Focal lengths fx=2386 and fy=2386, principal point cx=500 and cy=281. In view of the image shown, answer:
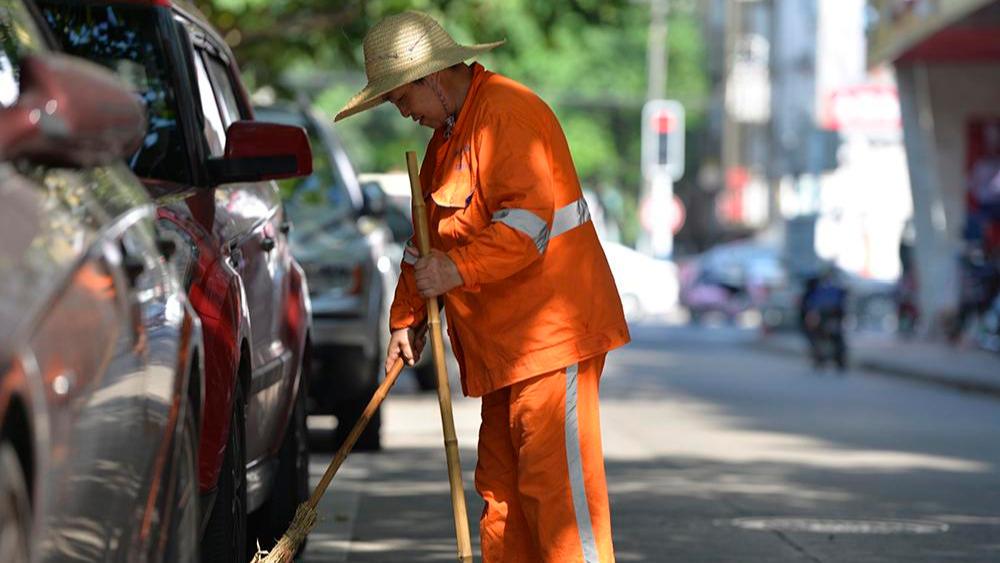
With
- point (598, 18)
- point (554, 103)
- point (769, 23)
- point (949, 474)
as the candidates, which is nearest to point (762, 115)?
point (769, 23)

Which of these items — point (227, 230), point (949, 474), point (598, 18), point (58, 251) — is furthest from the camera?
point (598, 18)

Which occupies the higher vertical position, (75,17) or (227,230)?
(75,17)

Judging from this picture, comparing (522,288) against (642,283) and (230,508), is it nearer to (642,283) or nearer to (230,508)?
(230,508)

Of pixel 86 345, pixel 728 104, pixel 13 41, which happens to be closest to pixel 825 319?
pixel 13 41

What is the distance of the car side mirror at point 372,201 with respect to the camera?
14.5 m

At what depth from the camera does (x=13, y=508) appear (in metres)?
3.27

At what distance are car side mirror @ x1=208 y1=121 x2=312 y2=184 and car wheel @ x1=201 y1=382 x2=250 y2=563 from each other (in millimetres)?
670

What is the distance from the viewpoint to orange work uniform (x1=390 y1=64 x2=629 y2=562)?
6.05 m

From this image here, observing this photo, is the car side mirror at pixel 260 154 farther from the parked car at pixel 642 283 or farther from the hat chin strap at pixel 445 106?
the parked car at pixel 642 283

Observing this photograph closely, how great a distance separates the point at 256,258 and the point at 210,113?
469mm

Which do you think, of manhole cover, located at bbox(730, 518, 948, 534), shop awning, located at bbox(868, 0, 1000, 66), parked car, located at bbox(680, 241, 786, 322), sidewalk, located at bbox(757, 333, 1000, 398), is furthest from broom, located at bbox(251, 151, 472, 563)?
parked car, located at bbox(680, 241, 786, 322)

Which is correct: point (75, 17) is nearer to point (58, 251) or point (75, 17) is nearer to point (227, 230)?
point (227, 230)

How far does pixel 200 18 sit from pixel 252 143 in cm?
104

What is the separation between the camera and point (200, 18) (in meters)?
7.66
